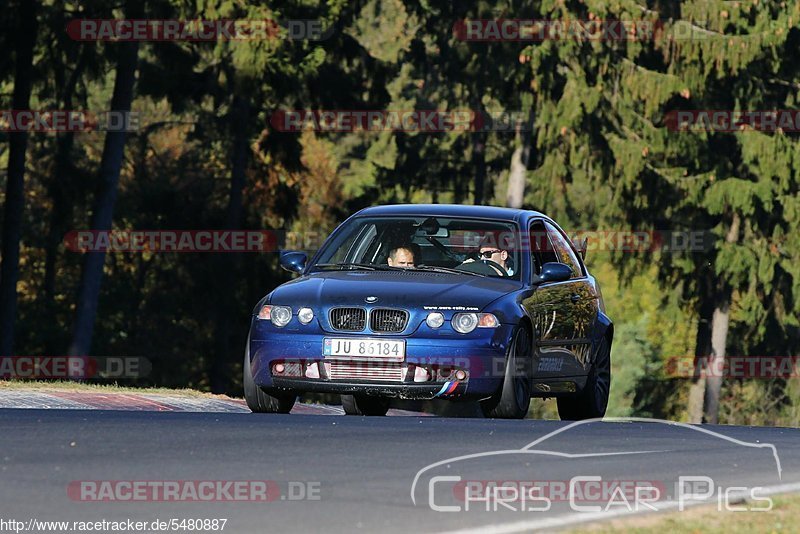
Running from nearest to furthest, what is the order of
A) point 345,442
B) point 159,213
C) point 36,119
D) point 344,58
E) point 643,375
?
point 345,442
point 36,119
point 344,58
point 159,213
point 643,375

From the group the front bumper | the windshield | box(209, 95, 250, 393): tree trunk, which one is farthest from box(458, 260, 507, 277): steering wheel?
box(209, 95, 250, 393): tree trunk

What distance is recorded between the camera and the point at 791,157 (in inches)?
1788

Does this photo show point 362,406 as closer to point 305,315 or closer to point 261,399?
point 261,399

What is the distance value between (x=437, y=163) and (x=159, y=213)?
25.7ft

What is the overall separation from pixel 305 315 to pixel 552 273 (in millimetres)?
2162

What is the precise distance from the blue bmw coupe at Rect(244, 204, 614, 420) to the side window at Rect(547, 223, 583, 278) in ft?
0.32

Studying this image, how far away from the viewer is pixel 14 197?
36094 mm

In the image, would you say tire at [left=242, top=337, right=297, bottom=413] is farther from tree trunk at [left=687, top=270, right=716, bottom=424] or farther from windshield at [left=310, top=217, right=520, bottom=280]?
tree trunk at [left=687, top=270, right=716, bottom=424]

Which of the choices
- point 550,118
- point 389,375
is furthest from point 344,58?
point 389,375

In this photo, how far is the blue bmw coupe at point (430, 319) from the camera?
44.4ft

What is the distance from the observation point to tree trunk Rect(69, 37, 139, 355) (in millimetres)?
36688

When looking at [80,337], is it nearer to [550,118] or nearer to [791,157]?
[550,118]

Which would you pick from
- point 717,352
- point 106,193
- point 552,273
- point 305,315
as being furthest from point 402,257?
point 717,352

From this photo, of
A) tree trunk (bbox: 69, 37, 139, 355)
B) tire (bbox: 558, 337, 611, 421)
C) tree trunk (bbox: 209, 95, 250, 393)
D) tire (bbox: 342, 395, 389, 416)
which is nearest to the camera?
tire (bbox: 558, 337, 611, 421)
